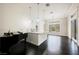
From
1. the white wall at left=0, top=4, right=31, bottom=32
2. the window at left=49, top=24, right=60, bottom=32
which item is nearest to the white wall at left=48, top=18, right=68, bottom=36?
the window at left=49, top=24, right=60, bottom=32

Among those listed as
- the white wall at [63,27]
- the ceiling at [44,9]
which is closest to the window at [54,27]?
the white wall at [63,27]

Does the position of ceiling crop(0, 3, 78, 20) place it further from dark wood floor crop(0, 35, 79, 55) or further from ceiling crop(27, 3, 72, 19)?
dark wood floor crop(0, 35, 79, 55)

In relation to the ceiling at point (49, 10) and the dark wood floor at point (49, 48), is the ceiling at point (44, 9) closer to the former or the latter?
the ceiling at point (49, 10)

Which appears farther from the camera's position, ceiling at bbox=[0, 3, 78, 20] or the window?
the window

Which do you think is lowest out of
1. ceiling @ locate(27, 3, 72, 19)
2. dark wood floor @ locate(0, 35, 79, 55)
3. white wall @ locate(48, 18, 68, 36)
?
dark wood floor @ locate(0, 35, 79, 55)

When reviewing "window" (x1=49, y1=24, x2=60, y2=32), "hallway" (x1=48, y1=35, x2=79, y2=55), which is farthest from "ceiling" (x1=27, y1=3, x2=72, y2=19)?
"hallway" (x1=48, y1=35, x2=79, y2=55)

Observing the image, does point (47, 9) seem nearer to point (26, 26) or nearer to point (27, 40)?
point (26, 26)

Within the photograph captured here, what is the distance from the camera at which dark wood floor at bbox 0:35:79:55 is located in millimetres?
2379

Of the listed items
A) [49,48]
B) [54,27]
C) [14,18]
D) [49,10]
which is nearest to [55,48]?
[49,48]

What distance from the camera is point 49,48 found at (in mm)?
2395

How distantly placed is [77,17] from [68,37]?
484 millimetres

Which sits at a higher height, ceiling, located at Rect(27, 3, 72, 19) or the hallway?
ceiling, located at Rect(27, 3, 72, 19)

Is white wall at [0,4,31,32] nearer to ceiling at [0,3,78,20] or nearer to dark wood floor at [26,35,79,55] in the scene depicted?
ceiling at [0,3,78,20]
